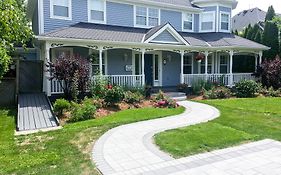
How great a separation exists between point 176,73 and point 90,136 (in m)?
13.1

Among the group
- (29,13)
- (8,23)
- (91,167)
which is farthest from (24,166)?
(29,13)

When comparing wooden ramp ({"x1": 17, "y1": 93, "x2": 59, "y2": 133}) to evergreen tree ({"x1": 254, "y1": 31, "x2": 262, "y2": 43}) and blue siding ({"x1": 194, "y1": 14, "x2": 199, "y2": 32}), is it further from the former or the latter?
evergreen tree ({"x1": 254, "y1": 31, "x2": 262, "y2": 43})

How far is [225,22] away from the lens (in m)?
21.6

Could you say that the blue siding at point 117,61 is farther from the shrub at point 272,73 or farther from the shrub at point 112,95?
the shrub at point 272,73

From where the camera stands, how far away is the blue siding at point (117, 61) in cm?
1694

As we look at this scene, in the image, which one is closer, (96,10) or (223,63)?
(96,10)

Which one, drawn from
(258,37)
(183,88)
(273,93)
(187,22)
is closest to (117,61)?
(183,88)

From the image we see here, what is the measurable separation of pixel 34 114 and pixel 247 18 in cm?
3835

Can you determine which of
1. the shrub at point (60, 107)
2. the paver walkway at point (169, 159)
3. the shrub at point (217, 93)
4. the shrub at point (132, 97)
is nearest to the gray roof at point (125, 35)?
the shrub at point (132, 97)

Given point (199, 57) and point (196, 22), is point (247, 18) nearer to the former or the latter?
point (196, 22)

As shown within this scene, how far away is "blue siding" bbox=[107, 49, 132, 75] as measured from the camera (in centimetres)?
1694

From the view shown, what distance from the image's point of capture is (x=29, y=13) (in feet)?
66.2

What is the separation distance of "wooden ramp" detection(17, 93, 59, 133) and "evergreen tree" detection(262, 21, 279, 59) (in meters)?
17.5

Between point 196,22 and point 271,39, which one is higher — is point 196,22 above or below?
above
